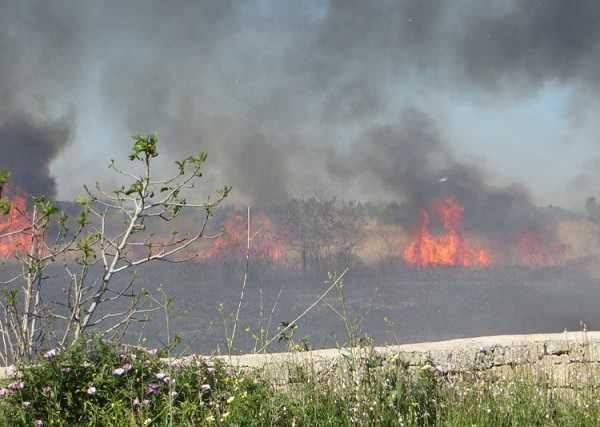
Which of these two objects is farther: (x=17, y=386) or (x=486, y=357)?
(x=486, y=357)

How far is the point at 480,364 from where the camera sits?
606 centimetres

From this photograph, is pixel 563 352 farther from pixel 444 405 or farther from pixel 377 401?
pixel 377 401

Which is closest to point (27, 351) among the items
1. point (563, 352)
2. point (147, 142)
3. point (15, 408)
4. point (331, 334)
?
point (15, 408)

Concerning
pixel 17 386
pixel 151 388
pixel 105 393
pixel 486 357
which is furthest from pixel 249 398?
pixel 486 357

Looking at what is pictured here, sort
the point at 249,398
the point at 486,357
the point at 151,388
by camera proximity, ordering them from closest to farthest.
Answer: the point at 249,398
the point at 151,388
the point at 486,357

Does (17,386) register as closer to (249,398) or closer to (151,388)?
(151,388)

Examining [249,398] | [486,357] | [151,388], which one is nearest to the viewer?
[249,398]

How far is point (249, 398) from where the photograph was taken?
14.7 feet

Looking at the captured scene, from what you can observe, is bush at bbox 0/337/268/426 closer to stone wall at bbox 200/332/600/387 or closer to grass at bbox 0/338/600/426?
grass at bbox 0/338/600/426

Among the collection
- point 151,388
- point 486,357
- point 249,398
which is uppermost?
point 486,357

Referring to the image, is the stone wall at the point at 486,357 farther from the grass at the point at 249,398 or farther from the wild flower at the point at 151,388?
the wild flower at the point at 151,388

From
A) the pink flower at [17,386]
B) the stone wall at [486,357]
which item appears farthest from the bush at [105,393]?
the stone wall at [486,357]

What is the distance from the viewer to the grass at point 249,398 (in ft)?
14.0

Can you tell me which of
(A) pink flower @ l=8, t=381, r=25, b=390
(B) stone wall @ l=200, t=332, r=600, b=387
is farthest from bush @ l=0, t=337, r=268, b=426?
(B) stone wall @ l=200, t=332, r=600, b=387
